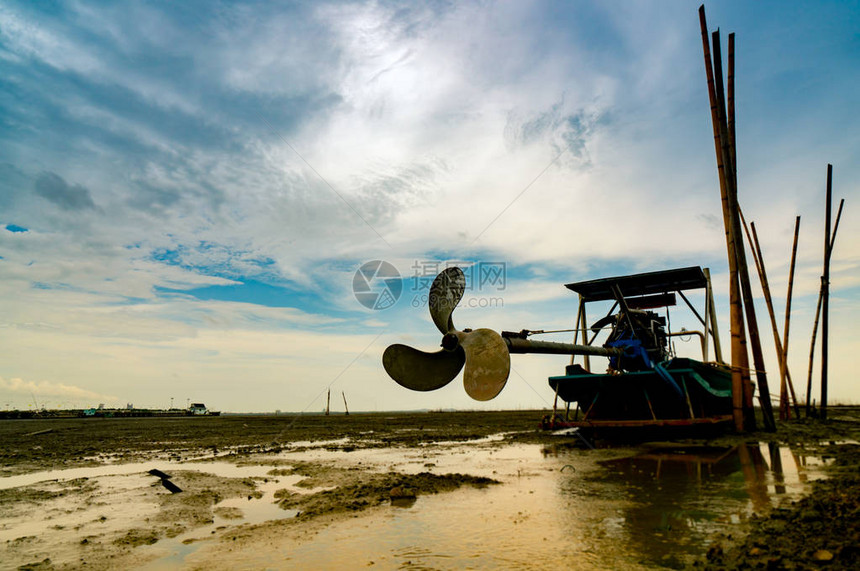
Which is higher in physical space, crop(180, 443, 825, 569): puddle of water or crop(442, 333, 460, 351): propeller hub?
crop(442, 333, 460, 351): propeller hub

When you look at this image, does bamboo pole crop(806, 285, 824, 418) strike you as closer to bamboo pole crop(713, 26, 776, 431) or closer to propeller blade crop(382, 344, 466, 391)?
bamboo pole crop(713, 26, 776, 431)

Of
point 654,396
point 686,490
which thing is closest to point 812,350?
point 654,396

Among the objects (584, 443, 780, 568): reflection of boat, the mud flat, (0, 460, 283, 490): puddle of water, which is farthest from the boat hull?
(0, 460, 283, 490): puddle of water

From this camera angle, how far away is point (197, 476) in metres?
10.1

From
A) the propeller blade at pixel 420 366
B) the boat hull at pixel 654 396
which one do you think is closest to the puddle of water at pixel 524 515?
the propeller blade at pixel 420 366

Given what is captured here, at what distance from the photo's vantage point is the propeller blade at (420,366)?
6.85m

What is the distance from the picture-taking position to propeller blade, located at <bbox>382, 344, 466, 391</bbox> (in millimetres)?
6848

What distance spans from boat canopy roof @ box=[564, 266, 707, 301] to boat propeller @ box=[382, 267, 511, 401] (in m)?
10.8

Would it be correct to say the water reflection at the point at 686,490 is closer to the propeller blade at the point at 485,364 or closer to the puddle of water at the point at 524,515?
the puddle of water at the point at 524,515

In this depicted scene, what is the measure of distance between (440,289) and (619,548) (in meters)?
3.63

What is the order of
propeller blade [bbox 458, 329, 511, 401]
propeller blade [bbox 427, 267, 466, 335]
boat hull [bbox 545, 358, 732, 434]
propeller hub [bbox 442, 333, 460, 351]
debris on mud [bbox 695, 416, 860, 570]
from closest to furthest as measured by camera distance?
1. debris on mud [bbox 695, 416, 860, 570]
2. propeller blade [bbox 458, 329, 511, 401]
3. propeller hub [bbox 442, 333, 460, 351]
4. propeller blade [bbox 427, 267, 466, 335]
5. boat hull [bbox 545, 358, 732, 434]

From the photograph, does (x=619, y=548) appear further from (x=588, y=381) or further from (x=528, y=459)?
(x=588, y=381)

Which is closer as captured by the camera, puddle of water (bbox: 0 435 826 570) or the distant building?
puddle of water (bbox: 0 435 826 570)

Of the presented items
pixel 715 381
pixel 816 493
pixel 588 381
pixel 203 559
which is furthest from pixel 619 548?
pixel 715 381
